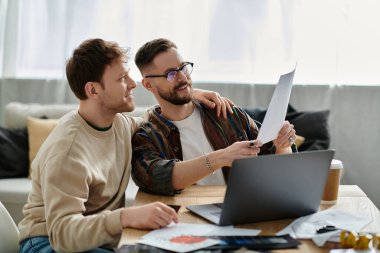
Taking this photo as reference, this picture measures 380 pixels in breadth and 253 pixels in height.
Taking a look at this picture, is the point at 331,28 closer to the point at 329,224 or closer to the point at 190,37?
the point at 190,37

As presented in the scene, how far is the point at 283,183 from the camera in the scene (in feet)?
5.74

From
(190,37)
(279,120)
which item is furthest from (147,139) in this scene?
(190,37)

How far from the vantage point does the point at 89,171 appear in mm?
1954

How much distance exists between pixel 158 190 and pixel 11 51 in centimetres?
255

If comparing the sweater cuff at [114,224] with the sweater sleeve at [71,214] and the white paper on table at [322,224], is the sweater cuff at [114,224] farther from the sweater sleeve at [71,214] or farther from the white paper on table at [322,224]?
the white paper on table at [322,224]

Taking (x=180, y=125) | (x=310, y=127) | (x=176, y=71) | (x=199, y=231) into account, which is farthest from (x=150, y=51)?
(x=310, y=127)

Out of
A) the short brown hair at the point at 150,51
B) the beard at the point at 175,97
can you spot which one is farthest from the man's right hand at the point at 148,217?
the short brown hair at the point at 150,51

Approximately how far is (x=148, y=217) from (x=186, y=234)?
116mm

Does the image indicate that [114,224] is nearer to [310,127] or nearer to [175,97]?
[175,97]

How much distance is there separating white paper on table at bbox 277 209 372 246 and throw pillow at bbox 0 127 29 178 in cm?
240

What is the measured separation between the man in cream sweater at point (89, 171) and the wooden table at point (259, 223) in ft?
0.29

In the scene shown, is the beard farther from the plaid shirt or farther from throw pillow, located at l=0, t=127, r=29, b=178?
throw pillow, located at l=0, t=127, r=29, b=178

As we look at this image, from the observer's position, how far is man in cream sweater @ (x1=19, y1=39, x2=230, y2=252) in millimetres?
1767

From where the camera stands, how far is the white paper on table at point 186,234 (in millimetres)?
A: 1570
